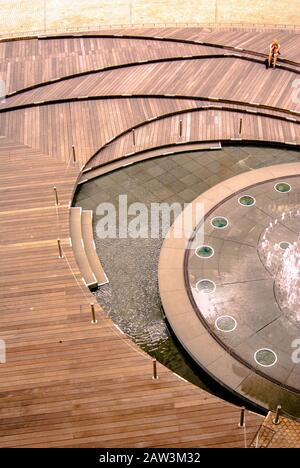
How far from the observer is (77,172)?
2422 centimetres

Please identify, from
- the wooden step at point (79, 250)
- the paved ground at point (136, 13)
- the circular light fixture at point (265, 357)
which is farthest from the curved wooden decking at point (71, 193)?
the paved ground at point (136, 13)

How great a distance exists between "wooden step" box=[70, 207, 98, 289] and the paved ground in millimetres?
23136

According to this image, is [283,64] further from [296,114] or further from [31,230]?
[31,230]

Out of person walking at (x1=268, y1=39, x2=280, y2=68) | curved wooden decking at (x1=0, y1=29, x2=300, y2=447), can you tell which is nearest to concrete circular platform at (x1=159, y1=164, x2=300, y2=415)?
curved wooden decking at (x1=0, y1=29, x2=300, y2=447)

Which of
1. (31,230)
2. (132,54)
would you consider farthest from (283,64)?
(31,230)

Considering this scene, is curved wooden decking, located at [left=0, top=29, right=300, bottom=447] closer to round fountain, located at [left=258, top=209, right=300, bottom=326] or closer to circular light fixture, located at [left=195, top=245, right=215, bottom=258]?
circular light fixture, located at [left=195, top=245, right=215, bottom=258]

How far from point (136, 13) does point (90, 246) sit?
89.2 ft

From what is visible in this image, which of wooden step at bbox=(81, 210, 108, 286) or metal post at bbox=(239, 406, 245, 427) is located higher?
→ wooden step at bbox=(81, 210, 108, 286)

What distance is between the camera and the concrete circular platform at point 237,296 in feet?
54.5

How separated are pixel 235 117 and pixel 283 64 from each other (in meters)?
6.04

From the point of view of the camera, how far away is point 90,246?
21453mm

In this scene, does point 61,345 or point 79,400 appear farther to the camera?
point 61,345

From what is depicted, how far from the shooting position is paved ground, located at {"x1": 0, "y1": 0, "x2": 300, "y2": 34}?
131 feet
